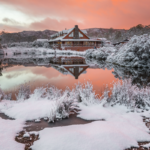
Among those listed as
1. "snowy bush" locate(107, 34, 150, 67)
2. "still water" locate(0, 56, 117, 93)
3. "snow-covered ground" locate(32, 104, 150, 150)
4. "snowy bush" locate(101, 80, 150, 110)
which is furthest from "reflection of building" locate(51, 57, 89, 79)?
"snow-covered ground" locate(32, 104, 150, 150)

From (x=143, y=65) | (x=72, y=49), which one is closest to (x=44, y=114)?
(x=143, y=65)

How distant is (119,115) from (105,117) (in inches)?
20.6

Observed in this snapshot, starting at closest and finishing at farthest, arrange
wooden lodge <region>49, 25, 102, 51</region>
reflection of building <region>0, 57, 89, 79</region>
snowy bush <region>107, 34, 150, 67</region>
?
reflection of building <region>0, 57, 89, 79</region>, snowy bush <region>107, 34, 150, 67</region>, wooden lodge <region>49, 25, 102, 51</region>

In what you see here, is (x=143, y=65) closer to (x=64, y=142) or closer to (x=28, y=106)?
(x=28, y=106)

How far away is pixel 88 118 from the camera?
4.91m

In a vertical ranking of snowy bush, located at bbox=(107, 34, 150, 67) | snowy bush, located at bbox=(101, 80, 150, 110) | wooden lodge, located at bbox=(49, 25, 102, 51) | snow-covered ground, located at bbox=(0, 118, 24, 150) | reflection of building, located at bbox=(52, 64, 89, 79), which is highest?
wooden lodge, located at bbox=(49, 25, 102, 51)

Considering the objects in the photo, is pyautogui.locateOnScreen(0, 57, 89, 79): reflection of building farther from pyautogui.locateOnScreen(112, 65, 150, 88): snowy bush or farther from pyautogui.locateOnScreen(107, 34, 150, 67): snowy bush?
pyautogui.locateOnScreen(107, 34, 150, 67): snowy bush

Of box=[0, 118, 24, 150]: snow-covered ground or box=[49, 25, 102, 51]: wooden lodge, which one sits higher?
box=[49, 25, 102, 51]: wooden lodge

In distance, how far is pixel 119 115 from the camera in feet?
16.9

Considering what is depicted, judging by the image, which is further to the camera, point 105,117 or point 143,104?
point 143,104

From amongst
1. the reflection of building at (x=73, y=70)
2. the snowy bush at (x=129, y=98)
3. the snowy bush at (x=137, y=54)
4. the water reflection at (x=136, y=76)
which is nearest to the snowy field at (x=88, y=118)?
the snowy bush at (x=129, y=98)

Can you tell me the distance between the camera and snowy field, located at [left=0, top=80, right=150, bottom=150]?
11.2 ft

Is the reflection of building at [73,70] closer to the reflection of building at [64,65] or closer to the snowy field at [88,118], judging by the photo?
the reflection of building at [64,65]

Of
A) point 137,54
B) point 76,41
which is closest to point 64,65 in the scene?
point 137,54
